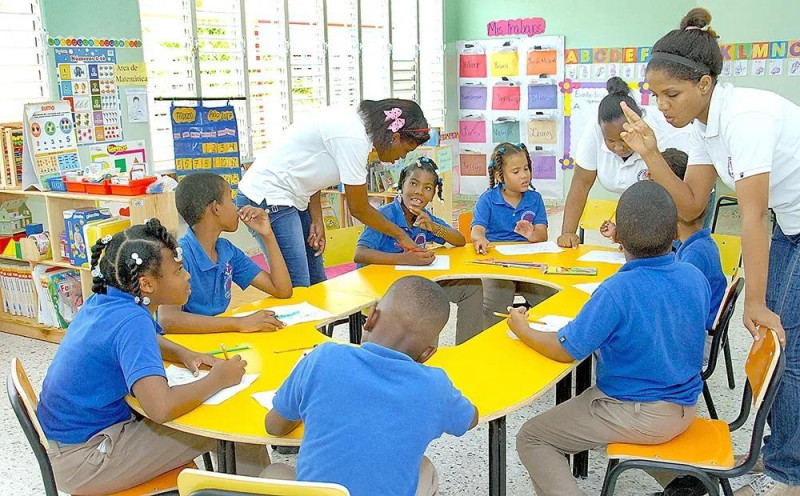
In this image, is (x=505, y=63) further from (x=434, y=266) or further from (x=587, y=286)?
(x=587, y=286)

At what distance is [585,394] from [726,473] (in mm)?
440

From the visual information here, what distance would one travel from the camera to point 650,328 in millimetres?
2062

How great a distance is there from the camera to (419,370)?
1.56 m

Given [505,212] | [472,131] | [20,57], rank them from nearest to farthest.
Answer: [505,212]
[20,57]
[472,131]

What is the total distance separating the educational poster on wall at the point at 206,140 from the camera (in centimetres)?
560

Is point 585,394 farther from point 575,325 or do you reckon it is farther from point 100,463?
point 100,463

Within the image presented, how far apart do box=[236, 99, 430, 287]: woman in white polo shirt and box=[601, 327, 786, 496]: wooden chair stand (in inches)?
61.8

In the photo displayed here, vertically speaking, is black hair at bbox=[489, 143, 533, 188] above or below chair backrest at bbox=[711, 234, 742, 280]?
above

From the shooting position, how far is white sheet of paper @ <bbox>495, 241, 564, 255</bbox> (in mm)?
→ 3613

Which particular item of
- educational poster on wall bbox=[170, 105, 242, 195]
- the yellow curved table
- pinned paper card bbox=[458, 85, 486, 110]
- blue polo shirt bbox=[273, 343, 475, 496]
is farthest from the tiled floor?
pinned paper card bbox=[458, 85, 486, 110]

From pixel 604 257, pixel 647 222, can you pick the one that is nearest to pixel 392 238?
pixel 604 257

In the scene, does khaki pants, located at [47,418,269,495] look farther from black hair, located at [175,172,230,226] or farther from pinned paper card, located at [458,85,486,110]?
pinned paper card, located at [458,85,486,110]

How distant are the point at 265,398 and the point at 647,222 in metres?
1.14

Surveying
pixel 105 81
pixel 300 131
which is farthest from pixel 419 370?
pixel 105 81
